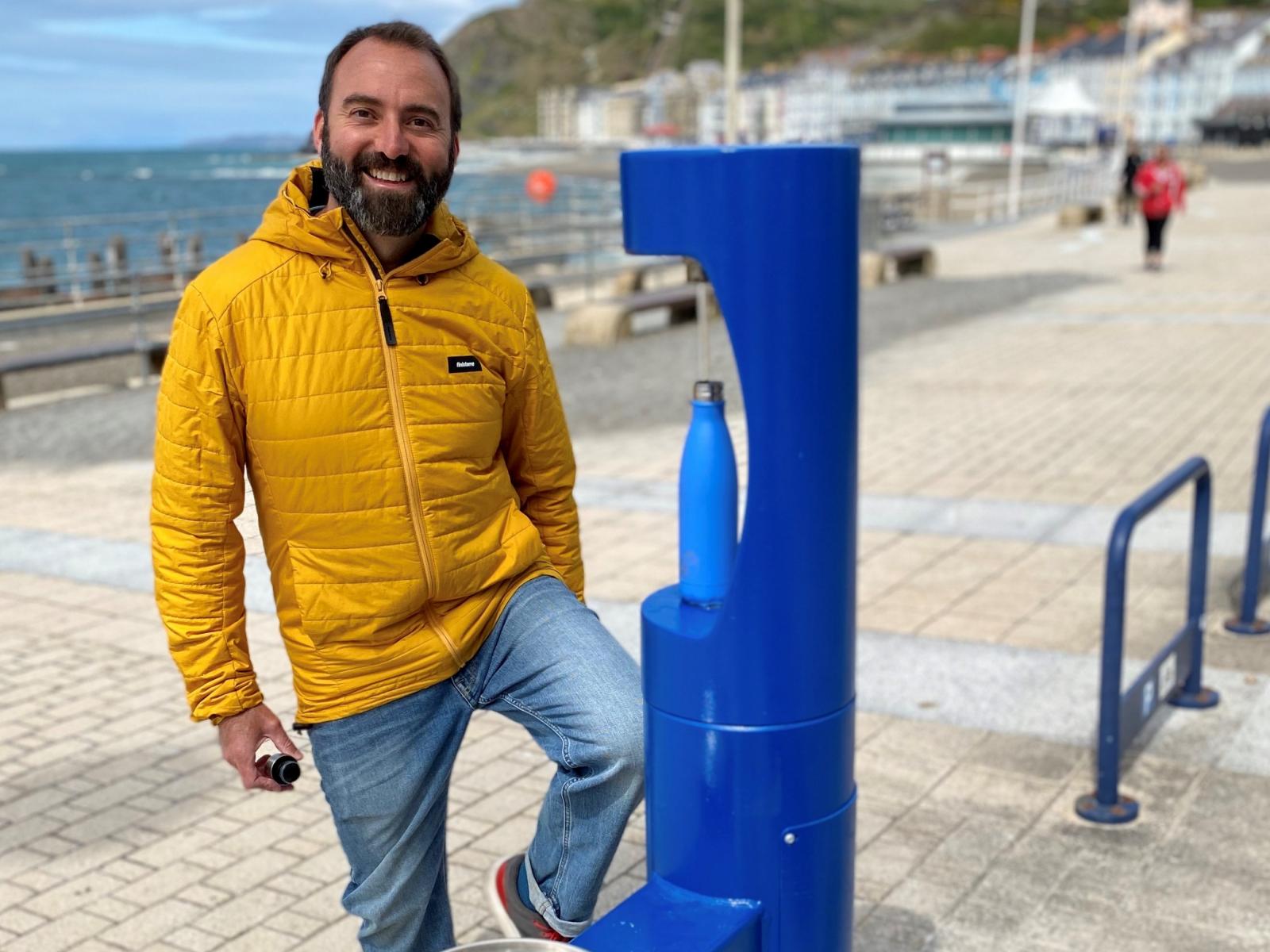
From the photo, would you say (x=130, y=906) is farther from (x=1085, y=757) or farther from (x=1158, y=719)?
(x=1158, y=719)

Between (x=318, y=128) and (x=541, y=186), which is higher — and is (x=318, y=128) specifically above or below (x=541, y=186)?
above

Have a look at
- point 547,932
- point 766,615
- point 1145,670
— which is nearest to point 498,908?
point 547,932

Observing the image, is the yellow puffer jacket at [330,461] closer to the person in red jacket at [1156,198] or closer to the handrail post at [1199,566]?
the handrail post at [1199,566]

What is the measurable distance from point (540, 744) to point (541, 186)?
19573mm

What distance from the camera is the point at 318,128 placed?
7.52ft

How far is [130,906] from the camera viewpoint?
3.40 m

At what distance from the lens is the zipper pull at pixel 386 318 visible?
217 centimetres

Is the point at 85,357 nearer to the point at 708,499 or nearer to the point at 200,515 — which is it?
the point at 200,515

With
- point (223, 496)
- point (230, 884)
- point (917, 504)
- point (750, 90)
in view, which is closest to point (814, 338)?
point (223, 496)

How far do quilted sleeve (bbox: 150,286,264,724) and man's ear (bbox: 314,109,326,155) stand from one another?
1.09 feet

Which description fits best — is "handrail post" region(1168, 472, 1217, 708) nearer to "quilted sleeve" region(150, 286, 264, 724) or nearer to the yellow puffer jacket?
the yellow puffer jacket

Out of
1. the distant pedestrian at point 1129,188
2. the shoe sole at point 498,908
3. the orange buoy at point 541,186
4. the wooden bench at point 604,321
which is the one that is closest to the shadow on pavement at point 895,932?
the shoe sole at point 498,908

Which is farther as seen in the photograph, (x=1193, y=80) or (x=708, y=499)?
(x=1193, y=80)

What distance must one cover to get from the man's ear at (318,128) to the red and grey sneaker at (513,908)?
132 centimetres
